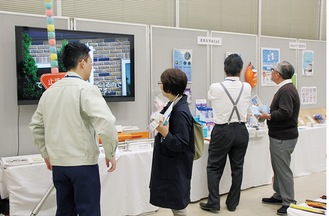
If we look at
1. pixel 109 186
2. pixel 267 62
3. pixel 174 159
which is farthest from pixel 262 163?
pixel 174 159

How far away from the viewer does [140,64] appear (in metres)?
3.74

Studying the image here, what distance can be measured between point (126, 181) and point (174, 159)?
1064 millimetres

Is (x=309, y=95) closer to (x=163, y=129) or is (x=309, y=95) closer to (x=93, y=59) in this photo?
(x=93, y=59)

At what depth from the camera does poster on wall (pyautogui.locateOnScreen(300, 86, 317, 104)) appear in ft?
17.5

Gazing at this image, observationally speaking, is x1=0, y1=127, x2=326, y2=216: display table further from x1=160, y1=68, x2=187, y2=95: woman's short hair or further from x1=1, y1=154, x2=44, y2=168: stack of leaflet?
x1=160, y1=68, x2=187, y2=95: woman's short hair

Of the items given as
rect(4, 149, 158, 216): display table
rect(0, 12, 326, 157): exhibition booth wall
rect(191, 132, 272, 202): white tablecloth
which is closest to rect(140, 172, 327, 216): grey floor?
rect(191, 132, 272, 202): white tablecloth

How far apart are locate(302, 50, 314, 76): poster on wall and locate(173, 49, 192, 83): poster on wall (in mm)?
2137

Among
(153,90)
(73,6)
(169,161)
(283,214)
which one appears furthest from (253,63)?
(169,161)

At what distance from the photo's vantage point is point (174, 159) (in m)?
2.27

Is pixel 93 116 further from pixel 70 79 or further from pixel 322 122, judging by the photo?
pixel 322 122

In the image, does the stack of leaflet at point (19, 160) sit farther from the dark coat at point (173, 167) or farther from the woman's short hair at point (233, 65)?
the woman's short hair at point (233, 65)

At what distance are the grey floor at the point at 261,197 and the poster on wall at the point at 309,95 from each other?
114cm

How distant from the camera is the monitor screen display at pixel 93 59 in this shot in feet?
9.84

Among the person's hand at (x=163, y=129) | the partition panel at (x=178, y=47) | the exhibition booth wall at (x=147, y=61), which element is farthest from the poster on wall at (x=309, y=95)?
the person's hand at (x=163, y=129)
